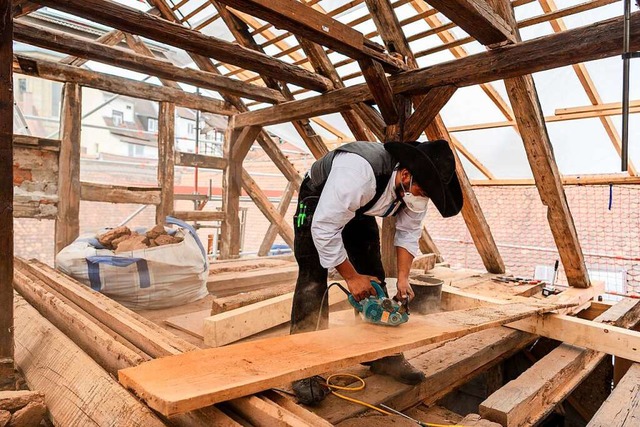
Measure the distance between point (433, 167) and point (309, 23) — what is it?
1122mm

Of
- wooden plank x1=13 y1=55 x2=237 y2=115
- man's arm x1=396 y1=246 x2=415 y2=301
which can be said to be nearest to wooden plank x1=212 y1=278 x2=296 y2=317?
man's arm x1=396 y1=246 x2=415 y2=301

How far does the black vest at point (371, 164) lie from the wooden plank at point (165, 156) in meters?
2.94

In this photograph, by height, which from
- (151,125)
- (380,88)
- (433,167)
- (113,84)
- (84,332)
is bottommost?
(84,332)

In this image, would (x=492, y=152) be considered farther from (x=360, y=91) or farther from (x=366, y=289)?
(x=366, y=289)

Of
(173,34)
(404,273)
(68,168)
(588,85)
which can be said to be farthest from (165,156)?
(588,85)

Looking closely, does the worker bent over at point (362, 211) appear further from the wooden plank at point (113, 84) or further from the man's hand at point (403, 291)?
the wooden plank at point (113, 84)

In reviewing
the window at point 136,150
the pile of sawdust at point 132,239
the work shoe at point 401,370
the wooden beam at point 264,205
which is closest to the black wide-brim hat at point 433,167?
the work shoe at point 401,370

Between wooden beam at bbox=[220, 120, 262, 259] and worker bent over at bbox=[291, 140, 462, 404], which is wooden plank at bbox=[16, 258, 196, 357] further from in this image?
wooden beam at bbox=[220, 120, 262, 259]

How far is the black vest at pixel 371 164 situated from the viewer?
64.2 inches

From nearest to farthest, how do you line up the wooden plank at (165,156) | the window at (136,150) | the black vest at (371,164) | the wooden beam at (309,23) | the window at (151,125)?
the black vest at (371,164), the wooden beam at (309,23), the wooden plank at (165,156), the window at (151,125), the window at (136,150)

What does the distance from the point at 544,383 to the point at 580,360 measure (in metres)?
0.54

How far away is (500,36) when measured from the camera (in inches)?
99.7

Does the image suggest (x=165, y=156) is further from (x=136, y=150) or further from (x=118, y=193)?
(x=136, y=150)

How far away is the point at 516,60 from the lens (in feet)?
8.73
